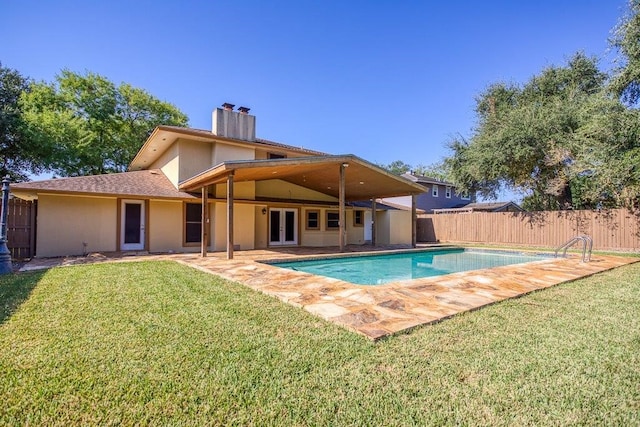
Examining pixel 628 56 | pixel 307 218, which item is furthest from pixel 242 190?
pixel 628 56

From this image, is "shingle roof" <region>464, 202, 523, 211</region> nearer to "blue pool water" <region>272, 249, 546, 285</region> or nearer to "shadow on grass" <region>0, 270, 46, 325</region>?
"blue pool water" <region>272, 249, 546, 285</region>

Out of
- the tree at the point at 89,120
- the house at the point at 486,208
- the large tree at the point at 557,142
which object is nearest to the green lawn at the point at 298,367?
the large tree at the point at 557,142

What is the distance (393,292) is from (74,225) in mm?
11818

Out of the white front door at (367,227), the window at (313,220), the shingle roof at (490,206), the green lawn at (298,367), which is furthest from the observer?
the shingle roof at (490,206)

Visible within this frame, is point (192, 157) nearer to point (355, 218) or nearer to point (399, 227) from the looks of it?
point (355, 218)

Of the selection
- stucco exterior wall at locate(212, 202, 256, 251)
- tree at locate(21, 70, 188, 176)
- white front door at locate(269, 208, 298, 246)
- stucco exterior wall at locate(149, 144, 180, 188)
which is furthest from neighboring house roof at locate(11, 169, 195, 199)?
tree at locate(21, 70, 188, 176)

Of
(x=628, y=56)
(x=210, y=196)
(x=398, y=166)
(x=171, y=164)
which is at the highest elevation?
(x=398, y=166)

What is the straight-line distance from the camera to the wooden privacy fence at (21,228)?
10.5 metres

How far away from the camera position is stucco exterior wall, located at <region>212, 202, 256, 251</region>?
43.7 feet

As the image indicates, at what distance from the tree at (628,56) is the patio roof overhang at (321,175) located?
9.48 metres

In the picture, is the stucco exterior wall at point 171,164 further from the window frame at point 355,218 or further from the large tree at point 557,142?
the large tree at point 557,142

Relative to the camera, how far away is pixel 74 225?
1143 centimetres

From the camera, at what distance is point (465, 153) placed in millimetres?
22938

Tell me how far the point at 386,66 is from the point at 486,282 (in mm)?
14520
